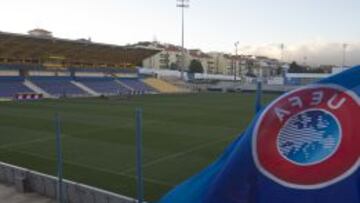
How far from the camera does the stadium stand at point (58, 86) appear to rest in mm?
60875

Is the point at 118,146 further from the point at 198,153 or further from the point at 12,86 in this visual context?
the point at 12,86

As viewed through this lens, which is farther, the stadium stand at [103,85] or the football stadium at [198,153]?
the stadium stand at [103,85]

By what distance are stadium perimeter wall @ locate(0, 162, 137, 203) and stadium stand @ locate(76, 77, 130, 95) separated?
5455 centimetres

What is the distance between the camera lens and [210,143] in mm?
20406

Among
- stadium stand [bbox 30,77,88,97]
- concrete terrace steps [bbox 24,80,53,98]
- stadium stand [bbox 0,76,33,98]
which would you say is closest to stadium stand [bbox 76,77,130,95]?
stadium stand [bbox 30,77,88,97]

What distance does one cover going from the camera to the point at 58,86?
64125 mm

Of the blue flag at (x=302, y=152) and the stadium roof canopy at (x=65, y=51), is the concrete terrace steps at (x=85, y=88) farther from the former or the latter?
the blue flag at (x=302, y=152)

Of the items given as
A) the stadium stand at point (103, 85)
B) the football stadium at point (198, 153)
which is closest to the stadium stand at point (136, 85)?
the stadium stand at point (103, 85)

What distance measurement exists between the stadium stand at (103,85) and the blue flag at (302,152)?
64.5 meters

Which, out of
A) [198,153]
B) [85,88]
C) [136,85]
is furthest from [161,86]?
[198,153]

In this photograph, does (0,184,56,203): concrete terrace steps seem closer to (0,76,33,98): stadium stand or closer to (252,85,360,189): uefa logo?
(252,85,360,189): uefa logo

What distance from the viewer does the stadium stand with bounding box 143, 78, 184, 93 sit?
261 ft

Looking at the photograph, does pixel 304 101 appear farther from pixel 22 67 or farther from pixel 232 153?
pixel 22 67

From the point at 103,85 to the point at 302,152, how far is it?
229 feet
